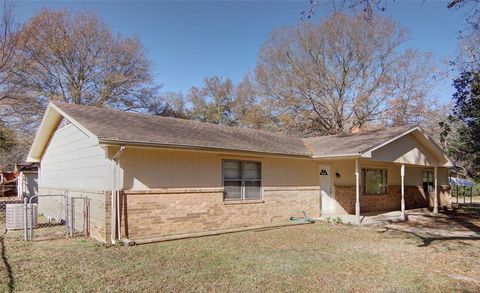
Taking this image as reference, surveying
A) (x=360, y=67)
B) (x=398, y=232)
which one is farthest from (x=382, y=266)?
(x=360, y=67)

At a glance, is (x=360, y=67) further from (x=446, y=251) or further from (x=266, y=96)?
(x=446, y=251)

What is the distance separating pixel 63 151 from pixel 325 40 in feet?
66.1

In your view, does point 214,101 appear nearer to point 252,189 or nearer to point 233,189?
point 252,189

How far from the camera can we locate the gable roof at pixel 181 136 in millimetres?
9477

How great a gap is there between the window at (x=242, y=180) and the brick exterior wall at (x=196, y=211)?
28 cm

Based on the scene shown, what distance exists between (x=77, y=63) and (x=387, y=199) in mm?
22479

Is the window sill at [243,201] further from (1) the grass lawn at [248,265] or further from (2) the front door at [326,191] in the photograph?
(2) the front door at [326,191]

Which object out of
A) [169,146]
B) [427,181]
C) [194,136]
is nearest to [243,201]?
[194,136]

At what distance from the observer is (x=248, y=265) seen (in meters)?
7.08

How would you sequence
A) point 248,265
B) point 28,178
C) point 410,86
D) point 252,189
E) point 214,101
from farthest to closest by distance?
point 214,101 → point 410,86 → point 28,178 → point 252,189 → point 248,265

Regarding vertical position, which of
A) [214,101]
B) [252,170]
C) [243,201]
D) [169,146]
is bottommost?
[243,201]

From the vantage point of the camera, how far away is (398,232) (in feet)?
37.7

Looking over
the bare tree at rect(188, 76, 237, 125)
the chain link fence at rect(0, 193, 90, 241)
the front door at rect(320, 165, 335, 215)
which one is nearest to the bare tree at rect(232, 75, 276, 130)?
the bare tree at rect(188, 76, 237, 125)

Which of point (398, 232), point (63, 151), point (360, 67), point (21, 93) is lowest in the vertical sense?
point (398, 232)
